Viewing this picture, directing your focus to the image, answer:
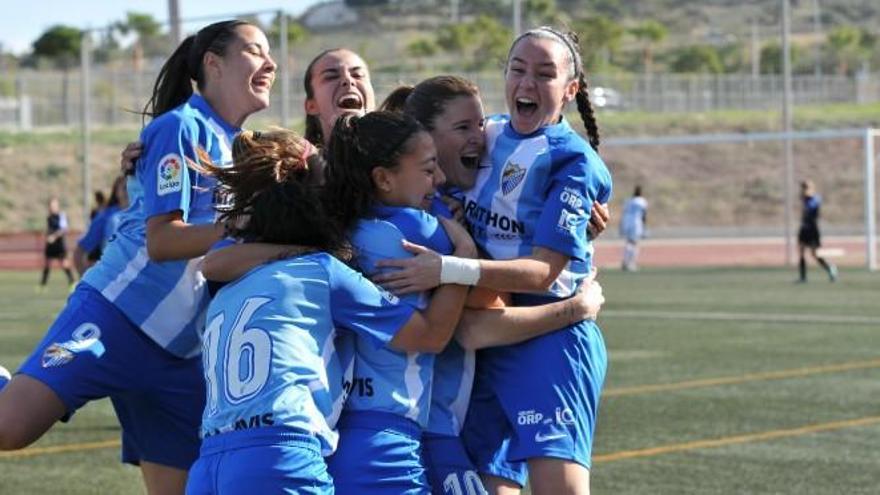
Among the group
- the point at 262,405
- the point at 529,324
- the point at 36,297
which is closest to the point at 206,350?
the point at 262,405

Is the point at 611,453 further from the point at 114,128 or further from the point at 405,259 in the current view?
the point at 114,128

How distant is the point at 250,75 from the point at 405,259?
1.50 m

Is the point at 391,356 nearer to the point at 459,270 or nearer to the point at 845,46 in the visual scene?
the point at 459,270

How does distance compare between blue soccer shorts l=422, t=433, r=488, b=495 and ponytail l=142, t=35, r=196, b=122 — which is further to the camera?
ponytail l=142, t=35, r=196, b=122

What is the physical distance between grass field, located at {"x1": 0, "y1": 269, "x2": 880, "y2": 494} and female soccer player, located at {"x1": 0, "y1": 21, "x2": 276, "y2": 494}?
3.12m

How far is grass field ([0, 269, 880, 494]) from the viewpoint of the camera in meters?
9.20

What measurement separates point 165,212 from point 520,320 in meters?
1.39

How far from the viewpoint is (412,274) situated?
4.65m

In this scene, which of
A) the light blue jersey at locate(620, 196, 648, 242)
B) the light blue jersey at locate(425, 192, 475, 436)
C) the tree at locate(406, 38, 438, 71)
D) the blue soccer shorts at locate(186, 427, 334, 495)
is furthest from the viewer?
the tree at locate(406, 38, 438, 71)

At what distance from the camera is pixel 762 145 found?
7219cm

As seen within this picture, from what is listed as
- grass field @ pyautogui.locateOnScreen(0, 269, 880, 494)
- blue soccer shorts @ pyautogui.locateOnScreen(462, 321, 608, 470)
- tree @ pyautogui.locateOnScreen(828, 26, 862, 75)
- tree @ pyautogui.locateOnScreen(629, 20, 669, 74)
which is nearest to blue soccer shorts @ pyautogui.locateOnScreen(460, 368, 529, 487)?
blue soccer shorts @ pyautogui.locateOnScreen(462, 321, 608, 470)

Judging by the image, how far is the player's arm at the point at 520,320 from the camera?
16.1 feet

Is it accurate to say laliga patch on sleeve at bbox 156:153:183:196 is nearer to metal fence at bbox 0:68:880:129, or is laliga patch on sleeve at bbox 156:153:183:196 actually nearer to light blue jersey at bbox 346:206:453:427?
light blue jersey at bbox 346:206:453:427

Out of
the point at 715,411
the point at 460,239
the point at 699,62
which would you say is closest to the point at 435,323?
the point at 460,239
